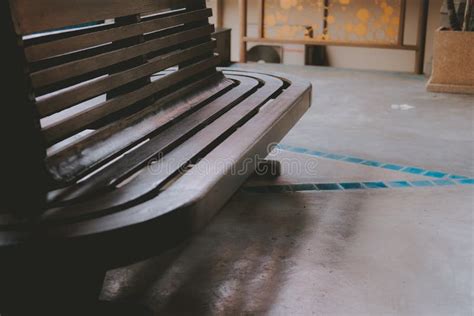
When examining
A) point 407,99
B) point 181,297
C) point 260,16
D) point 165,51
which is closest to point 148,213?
point 181,297

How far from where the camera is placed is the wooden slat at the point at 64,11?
1.63 meters

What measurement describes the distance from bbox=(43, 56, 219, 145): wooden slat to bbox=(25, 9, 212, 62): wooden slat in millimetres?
191

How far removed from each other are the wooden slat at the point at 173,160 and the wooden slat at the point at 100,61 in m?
0.30

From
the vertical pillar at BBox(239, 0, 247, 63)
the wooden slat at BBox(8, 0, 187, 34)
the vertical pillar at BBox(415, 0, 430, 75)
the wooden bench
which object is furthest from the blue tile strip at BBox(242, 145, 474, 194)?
the vertical pillar at BBox(239, 0, 247, 63)

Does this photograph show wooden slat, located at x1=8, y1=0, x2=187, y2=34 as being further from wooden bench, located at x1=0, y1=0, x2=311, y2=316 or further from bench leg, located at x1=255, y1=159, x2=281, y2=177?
bench leg, located at x1=255, y1=159, x2=281, y2=177

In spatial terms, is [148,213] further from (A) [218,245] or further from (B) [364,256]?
(B) [364,256]

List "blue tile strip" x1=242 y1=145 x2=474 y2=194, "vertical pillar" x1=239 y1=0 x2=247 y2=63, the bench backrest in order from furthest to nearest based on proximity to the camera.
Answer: "vertical pillar" x1=239 y1=0 x2=247 y2=63, "blue tile strip" x1=242 y1=145 x2=474 y2=194, the bench backrest

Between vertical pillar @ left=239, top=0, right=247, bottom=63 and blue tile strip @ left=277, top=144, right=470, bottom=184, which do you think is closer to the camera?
blue tile strip @ left=277, top=144, right=470, bottom=184

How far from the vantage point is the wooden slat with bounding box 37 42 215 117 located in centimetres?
172

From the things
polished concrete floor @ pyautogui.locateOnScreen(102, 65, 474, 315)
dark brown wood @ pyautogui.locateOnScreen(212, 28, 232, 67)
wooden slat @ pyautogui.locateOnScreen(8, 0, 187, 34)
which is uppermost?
wooden slat @ pyautogui.locateOnScreen(8, 0, 187, 34)

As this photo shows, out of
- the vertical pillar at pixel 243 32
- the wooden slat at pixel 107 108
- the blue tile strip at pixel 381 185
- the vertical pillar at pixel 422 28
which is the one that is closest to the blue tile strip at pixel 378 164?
the blue tile strip at pixel 381 185

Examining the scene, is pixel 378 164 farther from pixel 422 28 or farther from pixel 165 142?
pixel 422 28

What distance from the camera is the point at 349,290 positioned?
2068 mm

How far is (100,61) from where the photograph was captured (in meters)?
1.99
